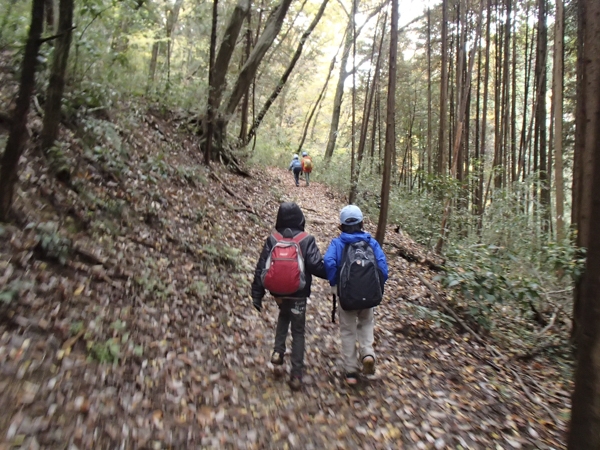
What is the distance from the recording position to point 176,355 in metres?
3.97

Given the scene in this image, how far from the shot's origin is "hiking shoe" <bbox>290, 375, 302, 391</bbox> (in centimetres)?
406

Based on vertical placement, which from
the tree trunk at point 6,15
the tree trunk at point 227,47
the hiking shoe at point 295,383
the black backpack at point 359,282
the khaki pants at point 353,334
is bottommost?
the hiking shoe at point 295,383

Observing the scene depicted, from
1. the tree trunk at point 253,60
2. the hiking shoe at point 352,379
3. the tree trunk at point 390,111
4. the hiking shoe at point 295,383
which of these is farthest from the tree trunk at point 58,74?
the tree trunk at point 253,60

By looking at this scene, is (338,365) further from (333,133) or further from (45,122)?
(333,133)

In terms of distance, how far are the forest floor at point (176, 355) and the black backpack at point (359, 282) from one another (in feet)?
3.51

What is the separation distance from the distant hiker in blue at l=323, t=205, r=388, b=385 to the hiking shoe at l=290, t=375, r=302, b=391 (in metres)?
0.59

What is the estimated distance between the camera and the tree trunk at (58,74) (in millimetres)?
4501

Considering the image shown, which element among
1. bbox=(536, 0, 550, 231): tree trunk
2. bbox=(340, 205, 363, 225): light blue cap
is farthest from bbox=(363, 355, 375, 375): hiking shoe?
bbox=(536, 0, 550, 231): tree trunk

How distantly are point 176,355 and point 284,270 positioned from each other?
145cm

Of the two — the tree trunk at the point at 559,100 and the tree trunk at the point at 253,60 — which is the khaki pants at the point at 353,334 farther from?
the tree trunk at the point at 253,60

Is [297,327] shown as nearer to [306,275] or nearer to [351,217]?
[306,275]

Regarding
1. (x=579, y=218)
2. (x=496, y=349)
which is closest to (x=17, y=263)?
(x=496, y=349)

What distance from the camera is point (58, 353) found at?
3.14 meters

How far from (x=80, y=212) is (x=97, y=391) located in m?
2.77
